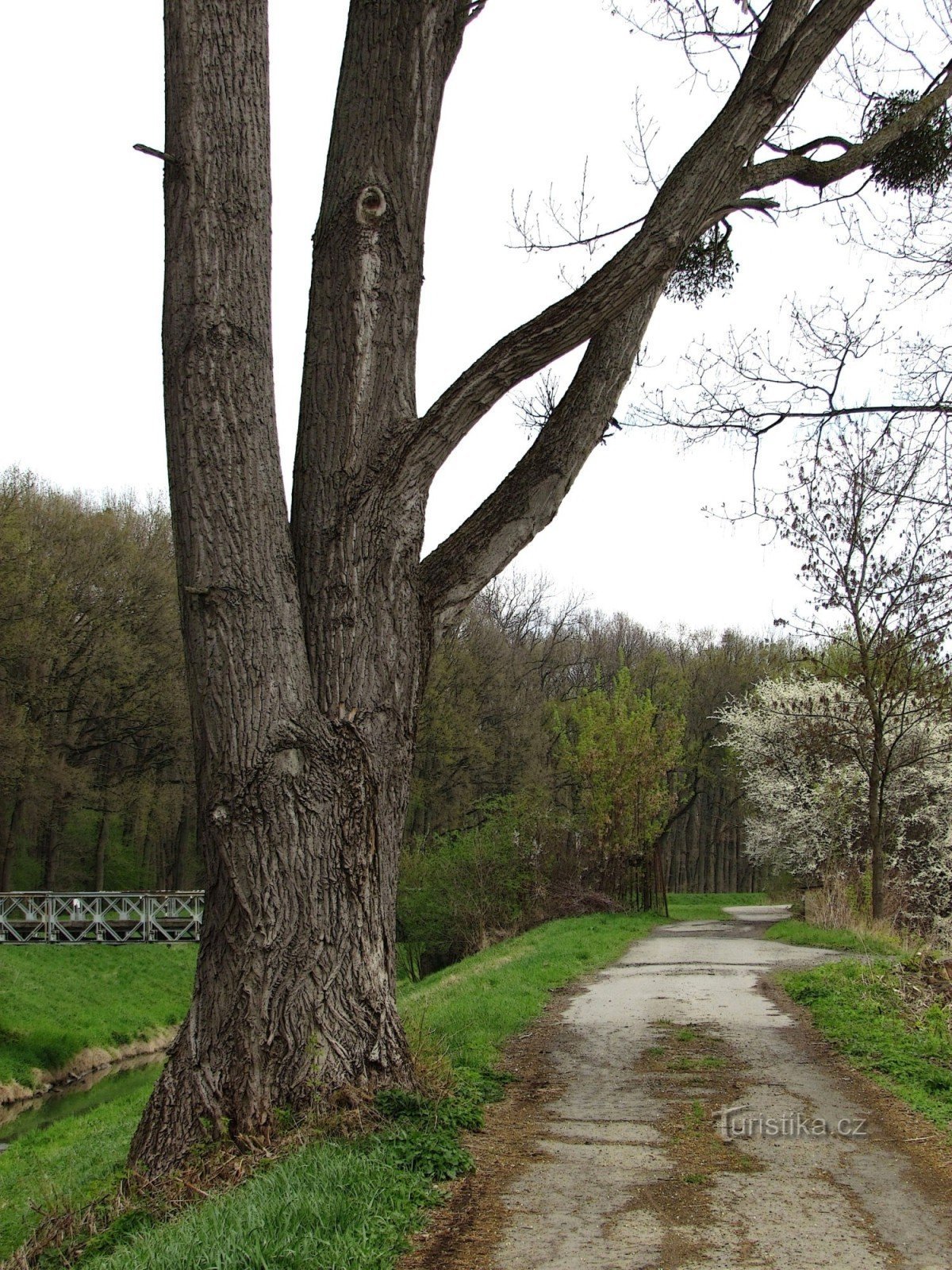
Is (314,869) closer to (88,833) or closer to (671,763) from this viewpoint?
(671,763)

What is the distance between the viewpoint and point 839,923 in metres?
18.5

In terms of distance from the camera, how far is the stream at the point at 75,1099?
1719cm

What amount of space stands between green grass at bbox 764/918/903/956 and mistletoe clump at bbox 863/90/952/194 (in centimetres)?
894

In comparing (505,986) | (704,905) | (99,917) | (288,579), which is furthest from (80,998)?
(288,579)

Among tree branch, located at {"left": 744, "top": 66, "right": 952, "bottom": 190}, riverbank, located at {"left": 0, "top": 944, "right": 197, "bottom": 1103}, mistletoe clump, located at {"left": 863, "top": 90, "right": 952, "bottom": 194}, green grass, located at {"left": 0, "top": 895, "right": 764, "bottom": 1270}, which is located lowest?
riverbank, located at {"left": 0, "top": 944, "right": 197, "bottom": 1103}

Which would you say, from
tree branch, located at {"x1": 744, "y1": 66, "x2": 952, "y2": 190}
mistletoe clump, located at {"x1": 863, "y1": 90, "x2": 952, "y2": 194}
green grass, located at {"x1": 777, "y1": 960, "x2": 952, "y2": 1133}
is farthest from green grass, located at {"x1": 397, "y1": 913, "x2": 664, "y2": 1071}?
mistletoe clump, located at {"x1": 863, "y1": 90, "x2": 952, "y2": 194}

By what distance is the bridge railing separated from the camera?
29188 mm

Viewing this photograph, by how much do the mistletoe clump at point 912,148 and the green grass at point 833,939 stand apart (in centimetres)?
894

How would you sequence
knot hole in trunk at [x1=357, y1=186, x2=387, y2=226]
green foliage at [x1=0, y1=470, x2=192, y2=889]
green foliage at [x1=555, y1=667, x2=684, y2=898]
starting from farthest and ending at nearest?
green foliage at [x1=0, y1=470, x2=192, y2=889]
green foliage at [x1=555, y1=667, x2=684, y2=898]
knot hole in trunk at [x1=357, y1=186, x2=387, y2=226]

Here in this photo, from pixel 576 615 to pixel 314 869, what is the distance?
4998cm

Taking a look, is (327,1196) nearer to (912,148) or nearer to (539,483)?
(539,483)

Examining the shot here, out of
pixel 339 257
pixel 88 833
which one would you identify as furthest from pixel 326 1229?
pixel 88 833

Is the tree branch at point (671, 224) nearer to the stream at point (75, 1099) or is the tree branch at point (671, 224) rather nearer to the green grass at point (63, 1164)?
the green grass at point (63, 1164)

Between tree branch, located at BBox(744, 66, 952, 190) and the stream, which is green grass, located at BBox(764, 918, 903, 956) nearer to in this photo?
tree branch, located at BBox(744, 66, 952, 190)
